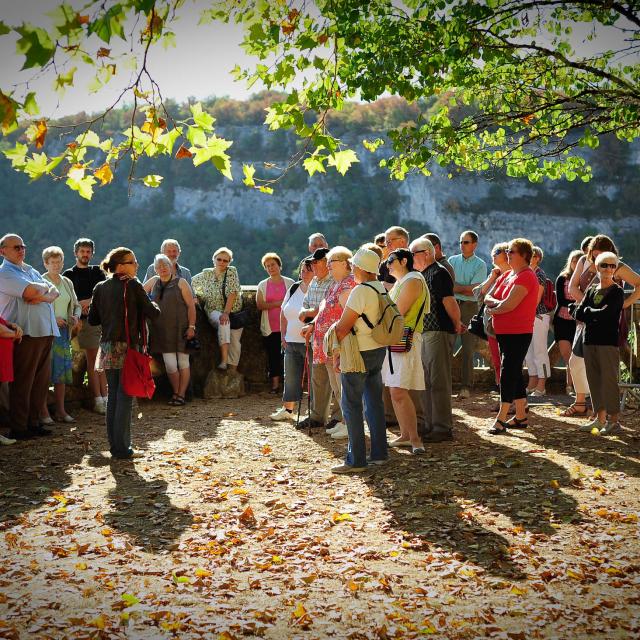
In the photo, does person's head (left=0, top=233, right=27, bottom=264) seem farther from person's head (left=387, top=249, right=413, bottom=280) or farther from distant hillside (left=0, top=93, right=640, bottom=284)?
distant hillside (left=0, top=93, right=640, bottom=284)

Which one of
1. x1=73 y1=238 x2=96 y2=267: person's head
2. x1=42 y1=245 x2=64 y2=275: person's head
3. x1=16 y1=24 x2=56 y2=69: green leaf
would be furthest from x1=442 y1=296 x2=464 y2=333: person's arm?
x1=16 y1=24 x2=56 y2=69: green leaf

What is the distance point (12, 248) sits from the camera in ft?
25.1

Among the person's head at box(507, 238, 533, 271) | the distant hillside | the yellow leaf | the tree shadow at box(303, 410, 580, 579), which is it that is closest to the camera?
the yellow leaf

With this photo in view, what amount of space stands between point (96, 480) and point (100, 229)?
6512cm

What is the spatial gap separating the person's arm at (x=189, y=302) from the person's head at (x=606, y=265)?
16.1 feet

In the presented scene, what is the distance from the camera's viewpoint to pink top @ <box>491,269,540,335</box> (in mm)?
7469

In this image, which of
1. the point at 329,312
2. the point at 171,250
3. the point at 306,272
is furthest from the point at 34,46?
the point at 171,250

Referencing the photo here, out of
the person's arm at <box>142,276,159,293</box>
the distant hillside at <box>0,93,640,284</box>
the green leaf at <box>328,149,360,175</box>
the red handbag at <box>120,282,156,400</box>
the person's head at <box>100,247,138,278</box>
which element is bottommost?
the red handbag at <box>120,282,156,400</box>

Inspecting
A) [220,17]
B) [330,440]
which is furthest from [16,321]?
[220,17]

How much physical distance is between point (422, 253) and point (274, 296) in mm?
3986

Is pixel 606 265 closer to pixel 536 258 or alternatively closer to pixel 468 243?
pixel 536 258

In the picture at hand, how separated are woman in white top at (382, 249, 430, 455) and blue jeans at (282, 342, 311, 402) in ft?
6.72

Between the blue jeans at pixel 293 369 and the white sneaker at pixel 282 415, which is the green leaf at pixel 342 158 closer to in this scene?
the blue jeans at pixel 293 369

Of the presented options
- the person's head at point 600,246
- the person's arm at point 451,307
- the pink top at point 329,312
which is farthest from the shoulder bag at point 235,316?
the person's head at point 600,246
